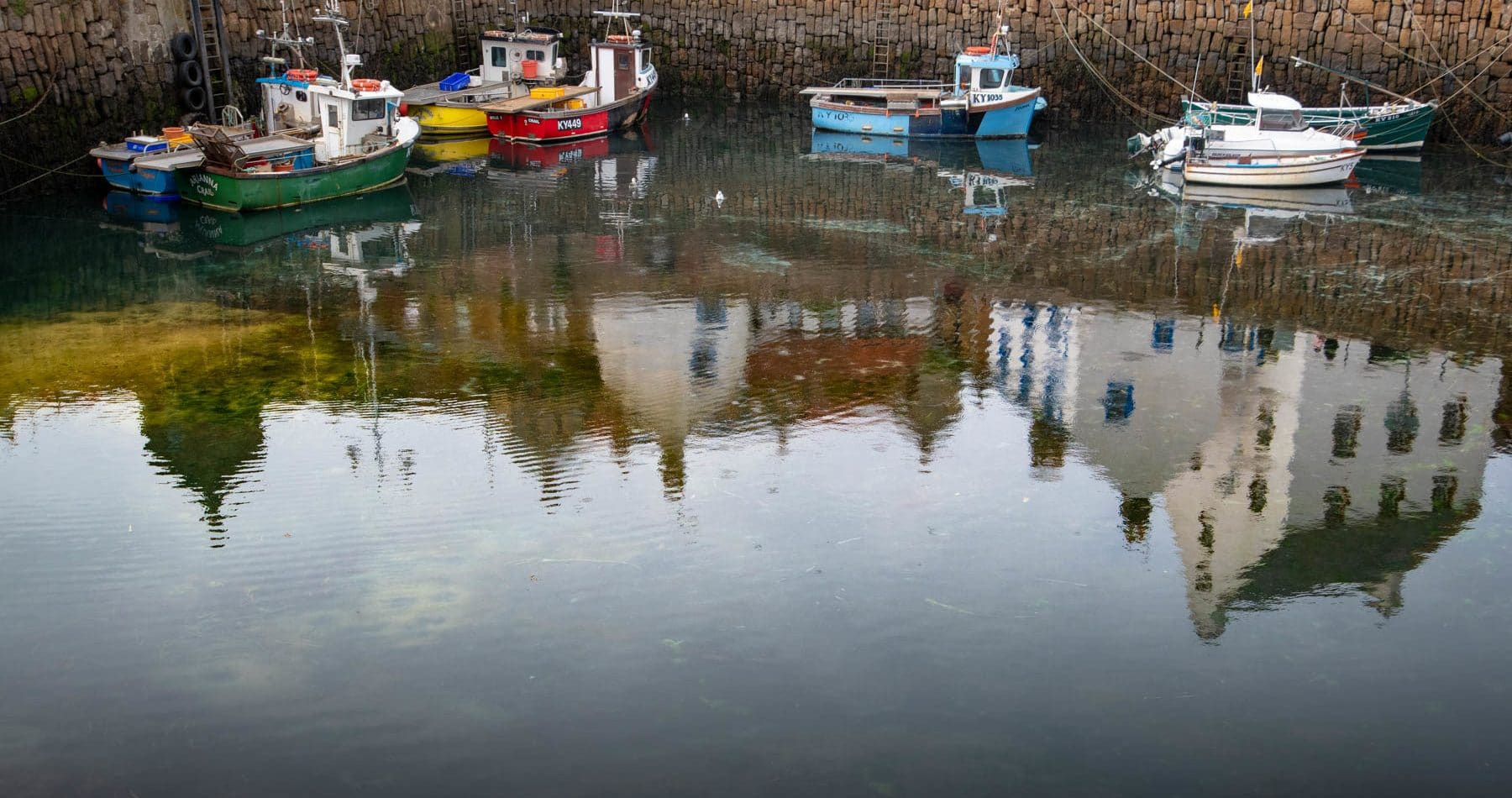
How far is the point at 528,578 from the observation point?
10.7m

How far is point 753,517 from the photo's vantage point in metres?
11.9

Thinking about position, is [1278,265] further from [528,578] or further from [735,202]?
[528,578]

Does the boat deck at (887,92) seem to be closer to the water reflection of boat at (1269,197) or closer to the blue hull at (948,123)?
the blue hull at (948,123)

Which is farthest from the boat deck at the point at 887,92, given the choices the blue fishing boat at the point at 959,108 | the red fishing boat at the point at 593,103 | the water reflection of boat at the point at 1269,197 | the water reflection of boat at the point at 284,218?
the water reflection of boat at the point at 284,218

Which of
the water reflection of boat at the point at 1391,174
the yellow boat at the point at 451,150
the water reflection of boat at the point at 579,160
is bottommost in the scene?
the water reflection of boat at the point at 1391,174

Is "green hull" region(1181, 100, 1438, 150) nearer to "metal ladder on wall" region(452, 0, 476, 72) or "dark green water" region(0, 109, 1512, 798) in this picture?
"dark green water" region(0, 109, 1512, 798)

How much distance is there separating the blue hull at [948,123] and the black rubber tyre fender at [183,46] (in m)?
15.3

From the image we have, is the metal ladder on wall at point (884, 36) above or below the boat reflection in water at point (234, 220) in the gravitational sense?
above

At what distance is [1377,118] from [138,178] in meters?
26.3

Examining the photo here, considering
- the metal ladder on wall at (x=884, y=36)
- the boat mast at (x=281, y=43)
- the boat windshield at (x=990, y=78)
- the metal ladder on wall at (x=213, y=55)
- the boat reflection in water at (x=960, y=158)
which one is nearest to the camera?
the boat mast at (x=281, y=43)

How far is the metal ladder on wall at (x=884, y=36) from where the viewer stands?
3747 centimetres

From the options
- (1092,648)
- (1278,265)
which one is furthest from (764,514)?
(1278,265)

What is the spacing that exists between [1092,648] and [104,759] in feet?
22.8

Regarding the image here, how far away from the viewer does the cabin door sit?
3425 cm
